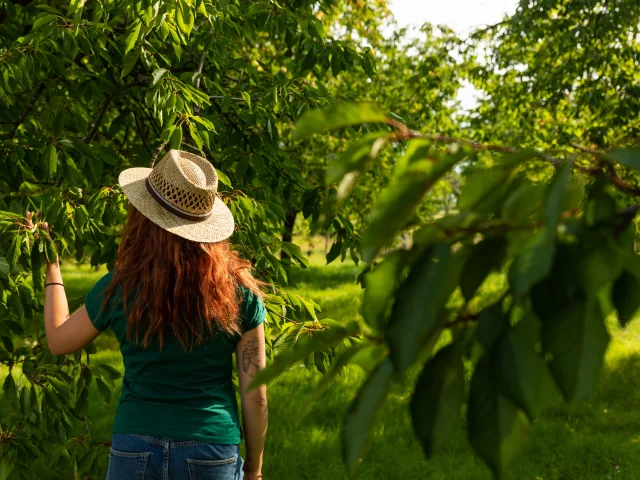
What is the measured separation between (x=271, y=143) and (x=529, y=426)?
11.4 feet

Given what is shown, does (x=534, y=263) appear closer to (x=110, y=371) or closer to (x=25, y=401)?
(x=25, y=401)

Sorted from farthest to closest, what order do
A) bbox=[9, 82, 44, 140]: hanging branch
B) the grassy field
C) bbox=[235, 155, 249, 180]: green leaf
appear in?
the grassy field, bbox=[9, 82, 44, 140]: hanging branch, bbox=[235, 155, 249, 180]: green leaf

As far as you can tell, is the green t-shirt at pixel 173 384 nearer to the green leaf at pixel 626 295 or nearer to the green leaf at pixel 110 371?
the green leaf at pixel 110 371

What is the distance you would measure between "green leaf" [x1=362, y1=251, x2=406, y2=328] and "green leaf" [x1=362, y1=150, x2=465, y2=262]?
0.02m

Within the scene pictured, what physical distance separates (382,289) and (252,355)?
5.81 ft

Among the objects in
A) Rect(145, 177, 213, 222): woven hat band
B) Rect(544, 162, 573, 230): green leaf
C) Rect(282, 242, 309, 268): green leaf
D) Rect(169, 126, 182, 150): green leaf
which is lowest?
Rect(282, 242, 309, 268): green leaf

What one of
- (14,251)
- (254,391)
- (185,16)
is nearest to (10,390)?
(14,251)

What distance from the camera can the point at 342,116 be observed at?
762 millimetres

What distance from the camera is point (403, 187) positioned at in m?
0.69

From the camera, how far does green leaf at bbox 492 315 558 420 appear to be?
619mm

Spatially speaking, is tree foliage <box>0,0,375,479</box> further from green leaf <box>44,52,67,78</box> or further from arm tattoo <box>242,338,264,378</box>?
arm tattoo <box>242,338,264,378</box>

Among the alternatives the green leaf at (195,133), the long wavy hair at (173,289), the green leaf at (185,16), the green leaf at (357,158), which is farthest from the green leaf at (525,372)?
the green leaf at (195,133)

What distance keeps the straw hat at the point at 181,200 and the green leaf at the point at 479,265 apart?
1692 mm

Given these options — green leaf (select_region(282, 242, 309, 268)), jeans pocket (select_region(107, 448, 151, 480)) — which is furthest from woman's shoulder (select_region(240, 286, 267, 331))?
green leaf (select_region(282, 242, 309, 268))
